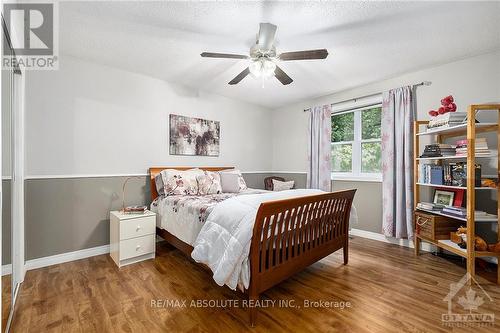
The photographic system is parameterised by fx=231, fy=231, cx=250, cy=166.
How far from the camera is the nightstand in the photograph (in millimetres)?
2508

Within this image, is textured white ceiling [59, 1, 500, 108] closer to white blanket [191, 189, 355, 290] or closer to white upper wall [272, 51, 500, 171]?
white upper wall [272, 51, 500, 171]

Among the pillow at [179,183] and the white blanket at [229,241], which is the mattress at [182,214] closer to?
the pillow at [179,183]

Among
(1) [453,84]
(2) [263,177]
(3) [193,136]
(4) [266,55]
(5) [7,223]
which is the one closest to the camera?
(5) [7,223]

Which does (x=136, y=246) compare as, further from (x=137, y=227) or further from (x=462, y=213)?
(x=462, y=213)

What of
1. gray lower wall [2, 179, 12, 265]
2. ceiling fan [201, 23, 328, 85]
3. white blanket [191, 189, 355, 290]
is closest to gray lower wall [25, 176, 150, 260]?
gray lower wall [2, 179, 12, 265]

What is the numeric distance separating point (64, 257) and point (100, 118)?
1674 mm

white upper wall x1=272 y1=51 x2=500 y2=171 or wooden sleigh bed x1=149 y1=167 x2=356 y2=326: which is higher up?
white upper wall x1=272 y1=51 x2=500 y2=171

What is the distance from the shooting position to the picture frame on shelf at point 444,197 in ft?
8.77

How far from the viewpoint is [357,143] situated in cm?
384

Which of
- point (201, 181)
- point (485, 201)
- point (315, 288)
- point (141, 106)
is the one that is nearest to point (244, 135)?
point (201, 181)

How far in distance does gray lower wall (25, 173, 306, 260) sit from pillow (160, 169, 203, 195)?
0.47 m

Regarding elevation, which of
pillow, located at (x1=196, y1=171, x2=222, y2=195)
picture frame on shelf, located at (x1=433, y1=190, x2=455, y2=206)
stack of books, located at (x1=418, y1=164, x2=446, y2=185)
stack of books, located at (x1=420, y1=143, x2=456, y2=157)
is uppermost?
stack of books, located at (x1=420, y1=143, x2=456, y2=157)

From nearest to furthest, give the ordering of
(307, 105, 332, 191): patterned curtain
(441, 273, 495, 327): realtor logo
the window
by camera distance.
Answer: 1. (441, 273, 495, 327): realtor logo
2. the window
3. (307, 105, 332, 191): patterned curtain

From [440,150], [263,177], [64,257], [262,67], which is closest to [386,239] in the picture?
[440,150]
